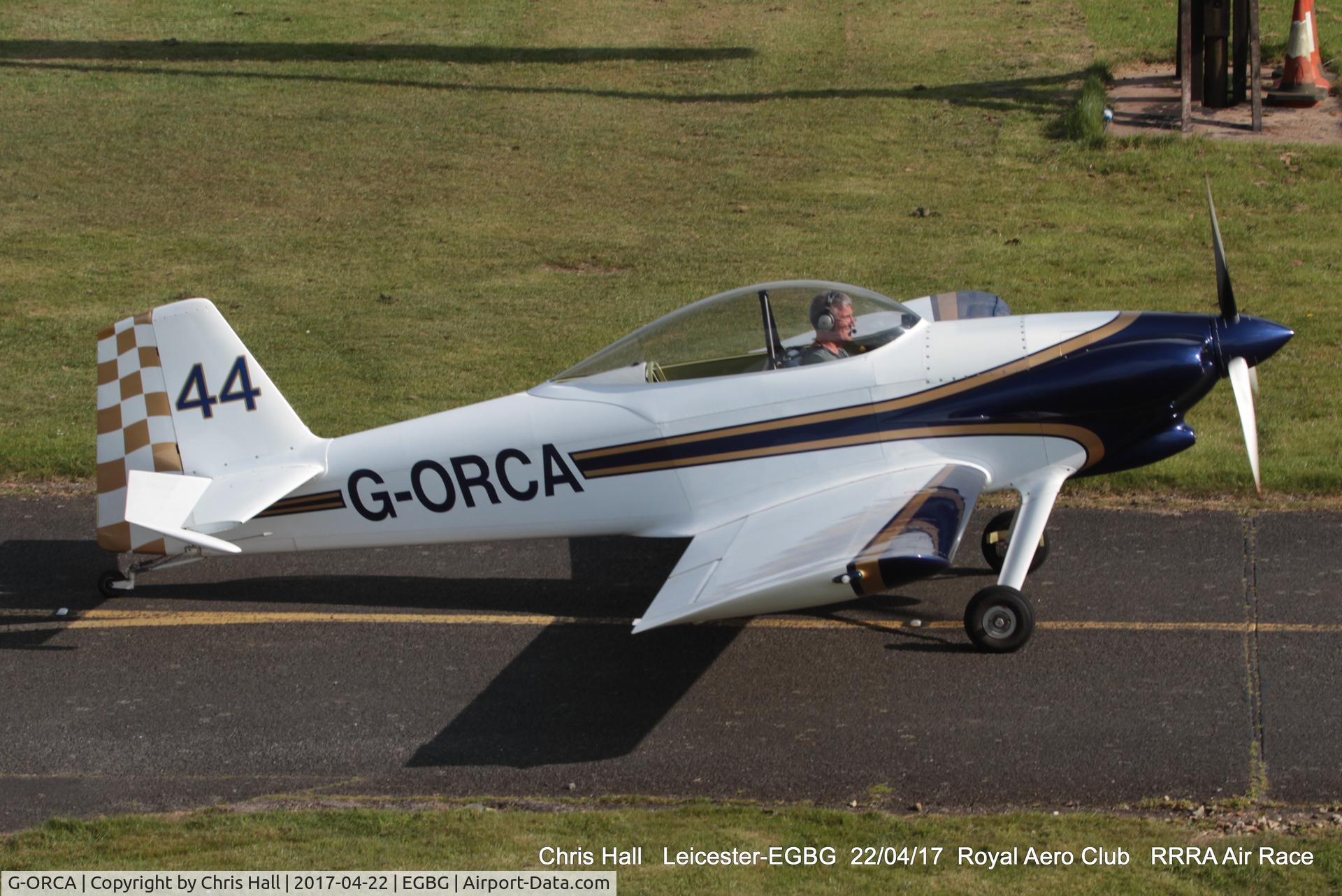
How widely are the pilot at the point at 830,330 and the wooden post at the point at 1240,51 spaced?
39.7ft

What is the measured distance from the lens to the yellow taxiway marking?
8125 millimetres

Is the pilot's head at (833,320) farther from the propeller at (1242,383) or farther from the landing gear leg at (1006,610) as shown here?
the propeller at (1242,383)

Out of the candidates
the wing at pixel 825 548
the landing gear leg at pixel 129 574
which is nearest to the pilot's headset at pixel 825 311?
the wing at pixel 825 548

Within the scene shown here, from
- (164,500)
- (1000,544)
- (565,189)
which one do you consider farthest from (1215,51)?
(164,500)

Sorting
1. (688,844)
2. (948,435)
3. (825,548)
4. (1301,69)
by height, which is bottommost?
(688,844)

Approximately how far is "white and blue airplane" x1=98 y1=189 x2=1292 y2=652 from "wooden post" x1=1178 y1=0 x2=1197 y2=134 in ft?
33.7

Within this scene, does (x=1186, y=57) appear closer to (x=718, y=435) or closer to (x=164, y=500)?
(x=718, y=435)

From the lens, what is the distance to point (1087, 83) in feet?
63.0

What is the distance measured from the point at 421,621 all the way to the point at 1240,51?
14.7 meters

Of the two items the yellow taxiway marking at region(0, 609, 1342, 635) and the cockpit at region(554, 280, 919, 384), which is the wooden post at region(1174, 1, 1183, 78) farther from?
the yellow taxiway marking at region(0, 609, 1342, 635)

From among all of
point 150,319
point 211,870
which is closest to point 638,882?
point 211,870

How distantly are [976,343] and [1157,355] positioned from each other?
1.02 meters

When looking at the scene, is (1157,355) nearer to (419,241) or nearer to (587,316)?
(587,316)

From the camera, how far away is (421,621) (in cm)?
872
